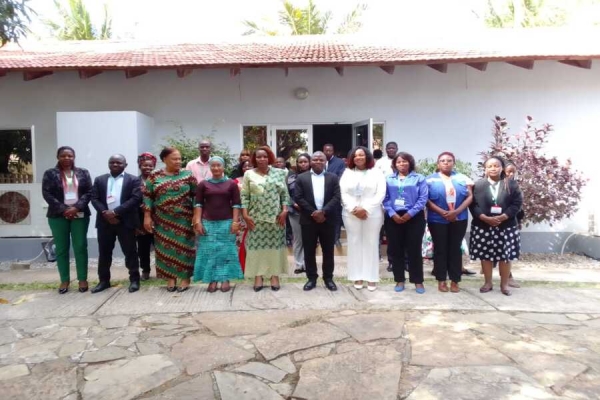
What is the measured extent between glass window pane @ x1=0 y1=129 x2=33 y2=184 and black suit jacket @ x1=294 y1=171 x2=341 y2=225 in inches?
244

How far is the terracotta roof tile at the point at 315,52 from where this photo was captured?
8.09 meters

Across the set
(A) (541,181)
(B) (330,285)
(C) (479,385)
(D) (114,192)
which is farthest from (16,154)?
(A) (541,181)

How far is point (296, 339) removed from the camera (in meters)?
4.21

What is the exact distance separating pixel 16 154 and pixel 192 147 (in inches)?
140

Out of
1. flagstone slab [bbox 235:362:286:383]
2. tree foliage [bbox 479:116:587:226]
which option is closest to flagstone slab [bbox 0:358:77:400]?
flagstone slab [bbox 235:362:286:383]

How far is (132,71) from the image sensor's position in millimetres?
8500

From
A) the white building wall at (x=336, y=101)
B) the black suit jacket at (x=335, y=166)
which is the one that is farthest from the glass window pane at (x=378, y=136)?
the black suit jacket at (x=335, y=166)

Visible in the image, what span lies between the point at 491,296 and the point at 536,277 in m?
1.73

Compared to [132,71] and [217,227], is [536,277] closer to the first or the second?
[217,227]

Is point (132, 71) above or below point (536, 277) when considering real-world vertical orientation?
above

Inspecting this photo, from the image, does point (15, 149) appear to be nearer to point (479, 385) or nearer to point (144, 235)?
point (144, 235)

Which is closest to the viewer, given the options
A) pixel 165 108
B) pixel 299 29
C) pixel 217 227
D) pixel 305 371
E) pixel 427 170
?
pixel 305 371

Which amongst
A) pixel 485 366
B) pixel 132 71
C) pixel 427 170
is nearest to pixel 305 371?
pixel 485 366

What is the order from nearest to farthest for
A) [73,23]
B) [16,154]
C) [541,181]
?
[541,181] → [16,154] → [73,23]
